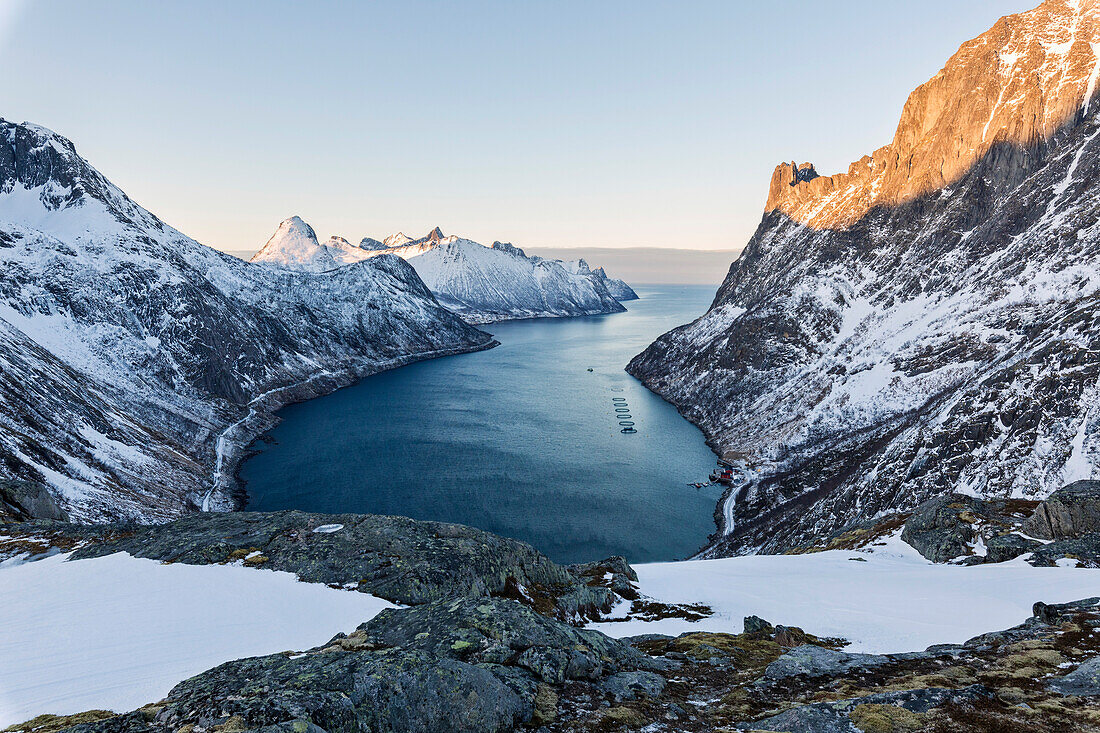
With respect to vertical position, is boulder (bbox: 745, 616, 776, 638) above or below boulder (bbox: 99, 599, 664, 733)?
below

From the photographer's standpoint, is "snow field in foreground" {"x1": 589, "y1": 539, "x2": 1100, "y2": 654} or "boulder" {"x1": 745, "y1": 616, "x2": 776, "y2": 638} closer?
"boulder" {"x1": 745, "y1": 616, "x2": 776, "y2": 638}

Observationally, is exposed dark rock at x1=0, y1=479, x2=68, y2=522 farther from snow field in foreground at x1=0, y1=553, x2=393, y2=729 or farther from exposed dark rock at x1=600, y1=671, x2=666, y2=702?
exposed dark rock at x1=600, y1=671, x2=666, y2=702

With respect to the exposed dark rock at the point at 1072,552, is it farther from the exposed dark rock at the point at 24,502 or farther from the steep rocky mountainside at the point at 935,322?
the exposed dark rock at the point at 24,502

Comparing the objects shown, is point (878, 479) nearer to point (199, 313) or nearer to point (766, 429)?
point (766, 429)

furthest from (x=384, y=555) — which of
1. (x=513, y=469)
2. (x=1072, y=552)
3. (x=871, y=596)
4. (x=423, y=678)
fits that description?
(x=513, y=469)

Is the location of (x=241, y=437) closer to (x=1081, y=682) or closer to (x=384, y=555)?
(x=384, y=555)

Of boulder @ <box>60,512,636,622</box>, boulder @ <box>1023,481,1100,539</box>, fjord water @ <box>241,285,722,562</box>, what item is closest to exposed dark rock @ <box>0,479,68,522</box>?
boulder @ <box>60,512,636,622</box>

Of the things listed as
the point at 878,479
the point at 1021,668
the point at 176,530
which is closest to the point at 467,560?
the point at 176,530

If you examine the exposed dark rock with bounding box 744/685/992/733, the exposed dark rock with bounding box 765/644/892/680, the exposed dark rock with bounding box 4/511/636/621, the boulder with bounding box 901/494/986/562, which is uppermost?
the exposed dark rock with bounding box 744/685/992/733
